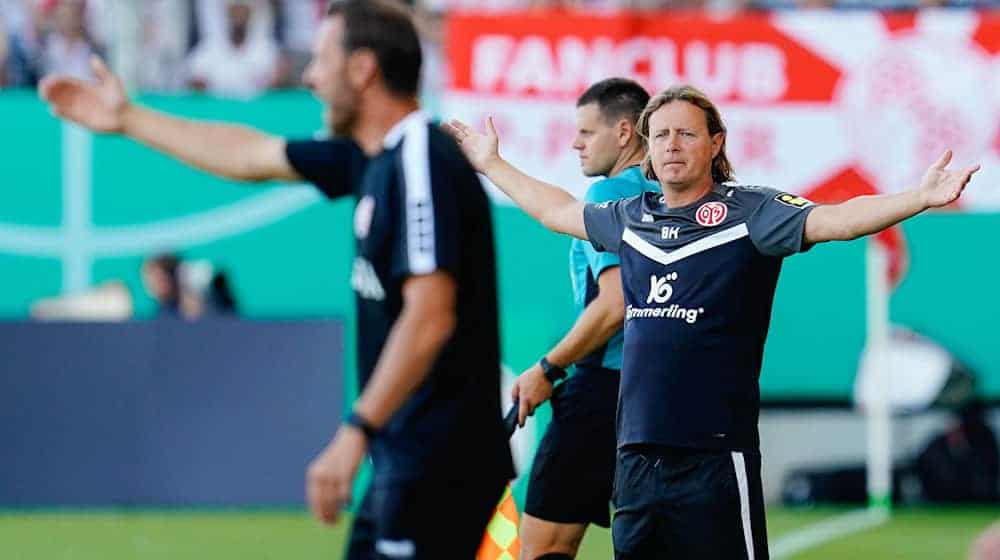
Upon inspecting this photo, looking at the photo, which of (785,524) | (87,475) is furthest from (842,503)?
(87,475)

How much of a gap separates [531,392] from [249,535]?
22.2 ft

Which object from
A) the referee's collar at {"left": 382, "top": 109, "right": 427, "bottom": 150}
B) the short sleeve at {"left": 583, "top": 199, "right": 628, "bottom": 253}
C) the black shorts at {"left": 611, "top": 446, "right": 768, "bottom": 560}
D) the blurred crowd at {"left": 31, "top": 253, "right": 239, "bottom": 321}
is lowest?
the blurred crowd at {"left": 31, "top": 253, "right": 239, "bottom": 321}

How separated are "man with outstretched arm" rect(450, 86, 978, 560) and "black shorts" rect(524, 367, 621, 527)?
834 mm

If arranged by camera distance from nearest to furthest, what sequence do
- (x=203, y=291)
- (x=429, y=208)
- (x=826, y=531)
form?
1. (x=429, y=208)
2. (x=826, y=531)
3. (x=203, y=291)

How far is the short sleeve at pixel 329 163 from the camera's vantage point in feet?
19.5

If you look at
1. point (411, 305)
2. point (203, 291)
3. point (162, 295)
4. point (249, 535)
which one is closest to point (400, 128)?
point (411, 305)

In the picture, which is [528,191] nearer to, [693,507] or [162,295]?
[693,507]

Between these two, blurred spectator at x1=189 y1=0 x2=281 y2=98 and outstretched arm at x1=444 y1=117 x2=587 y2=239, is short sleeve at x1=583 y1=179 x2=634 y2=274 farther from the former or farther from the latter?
blurred spectator at x1=189 y1=0 x2=281 y2=98

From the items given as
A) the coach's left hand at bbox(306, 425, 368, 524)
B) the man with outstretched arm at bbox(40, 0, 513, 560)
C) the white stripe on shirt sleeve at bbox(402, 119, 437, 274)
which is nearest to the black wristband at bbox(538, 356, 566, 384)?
the man with outstretched arm at bbox(40, 0, 513, 560)

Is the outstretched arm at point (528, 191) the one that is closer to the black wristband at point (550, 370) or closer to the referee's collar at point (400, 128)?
the black wristband at point (550, 370)

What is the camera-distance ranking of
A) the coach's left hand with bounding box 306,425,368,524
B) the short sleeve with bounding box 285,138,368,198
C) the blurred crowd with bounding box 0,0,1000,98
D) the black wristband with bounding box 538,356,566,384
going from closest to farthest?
the coach's left hand with bounding box 306,425,368,524
the short sleeve with bounding box 285,138,368,198
the black wristband with bounding box 538,356,566,384
the blurred crowd with bounding box 0,0,1000,98

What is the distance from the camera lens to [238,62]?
18.2m

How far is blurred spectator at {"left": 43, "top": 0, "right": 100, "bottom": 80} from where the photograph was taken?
59.5 feet

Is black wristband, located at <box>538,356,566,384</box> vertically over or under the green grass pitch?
over
